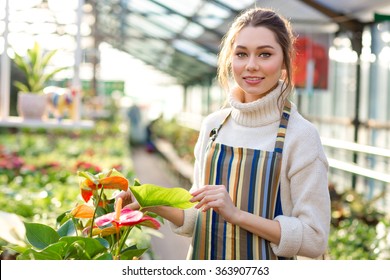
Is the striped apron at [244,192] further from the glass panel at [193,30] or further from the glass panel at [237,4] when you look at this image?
the glass panel at [193,30]

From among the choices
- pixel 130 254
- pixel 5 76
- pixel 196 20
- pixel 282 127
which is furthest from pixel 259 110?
pixel 196 20

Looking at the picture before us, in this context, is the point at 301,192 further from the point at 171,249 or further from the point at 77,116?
the point at 171,249

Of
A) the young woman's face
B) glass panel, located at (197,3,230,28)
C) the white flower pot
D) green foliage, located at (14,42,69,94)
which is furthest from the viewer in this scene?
glass panel, located at (197,3,230,28)

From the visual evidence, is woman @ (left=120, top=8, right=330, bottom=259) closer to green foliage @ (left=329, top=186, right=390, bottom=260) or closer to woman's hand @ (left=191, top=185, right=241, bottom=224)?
woman's hand @ (left=191, top=185, right=241, bottom=224)

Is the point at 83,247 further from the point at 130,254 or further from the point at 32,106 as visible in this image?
the point at 32,106

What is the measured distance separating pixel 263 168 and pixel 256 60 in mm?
210

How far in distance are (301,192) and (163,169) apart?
10.9m

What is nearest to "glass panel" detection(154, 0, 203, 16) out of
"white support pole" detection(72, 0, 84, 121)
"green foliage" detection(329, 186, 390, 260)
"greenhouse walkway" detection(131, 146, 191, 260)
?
"greenhouse walkway" detection(131, 146, 191, 260)

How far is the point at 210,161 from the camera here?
1.53 m

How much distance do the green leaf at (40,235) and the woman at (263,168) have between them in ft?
0.66

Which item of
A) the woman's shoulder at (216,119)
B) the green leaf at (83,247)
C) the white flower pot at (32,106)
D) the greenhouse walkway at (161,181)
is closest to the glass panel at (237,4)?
the greenhouse walkway at (161,181)

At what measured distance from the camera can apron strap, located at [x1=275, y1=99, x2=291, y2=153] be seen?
4.76 ft

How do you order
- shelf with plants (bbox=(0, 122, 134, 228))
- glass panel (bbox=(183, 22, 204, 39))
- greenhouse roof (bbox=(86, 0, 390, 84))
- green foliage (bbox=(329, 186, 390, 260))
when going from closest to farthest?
shelf with plants (bbox=(0, 122, 134, 228)) < green foliage (bbox=(329, 186, 390, 260)) < greenhouse roof (bbox=(86, 0, 390, 84)) < glass panel (bbox=(183, 22, 204, 39))
